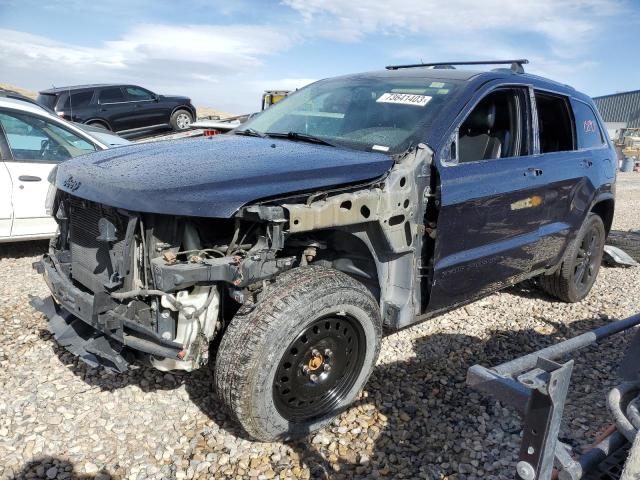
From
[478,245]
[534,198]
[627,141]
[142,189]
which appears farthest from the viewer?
[627,141]

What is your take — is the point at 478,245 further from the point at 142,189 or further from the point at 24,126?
the point at 24,126

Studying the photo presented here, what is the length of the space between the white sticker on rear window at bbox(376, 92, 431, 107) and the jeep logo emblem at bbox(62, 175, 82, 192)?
197cm

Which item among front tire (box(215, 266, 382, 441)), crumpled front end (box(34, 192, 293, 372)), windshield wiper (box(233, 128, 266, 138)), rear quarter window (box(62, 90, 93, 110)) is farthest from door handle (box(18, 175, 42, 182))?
rear quarter window (box(62, 90, 93, 110))

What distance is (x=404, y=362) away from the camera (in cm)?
364

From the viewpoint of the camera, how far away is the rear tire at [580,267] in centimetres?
464

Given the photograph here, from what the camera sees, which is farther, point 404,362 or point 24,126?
point 24,126

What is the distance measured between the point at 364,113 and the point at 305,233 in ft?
3.78

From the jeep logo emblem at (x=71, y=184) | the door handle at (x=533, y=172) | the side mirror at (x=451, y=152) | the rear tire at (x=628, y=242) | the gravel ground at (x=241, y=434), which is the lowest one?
the gravel ground at (x=241, y=434)

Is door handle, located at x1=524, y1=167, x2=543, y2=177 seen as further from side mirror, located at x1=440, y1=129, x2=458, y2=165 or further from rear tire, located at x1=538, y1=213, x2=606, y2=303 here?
rear tire, located at x1=538, y1=213, x2=606, y2=303

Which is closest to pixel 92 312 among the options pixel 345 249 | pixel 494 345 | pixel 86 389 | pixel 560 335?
pixel 86 389

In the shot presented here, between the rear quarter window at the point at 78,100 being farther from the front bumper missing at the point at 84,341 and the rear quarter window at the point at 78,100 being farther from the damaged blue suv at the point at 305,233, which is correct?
the front bumper missing at the point at 84,341

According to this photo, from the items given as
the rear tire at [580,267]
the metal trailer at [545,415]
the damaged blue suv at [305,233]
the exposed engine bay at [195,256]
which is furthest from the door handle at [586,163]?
the metal trailer at [545,415]

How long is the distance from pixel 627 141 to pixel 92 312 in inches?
1273

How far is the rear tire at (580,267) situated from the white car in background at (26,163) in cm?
487
